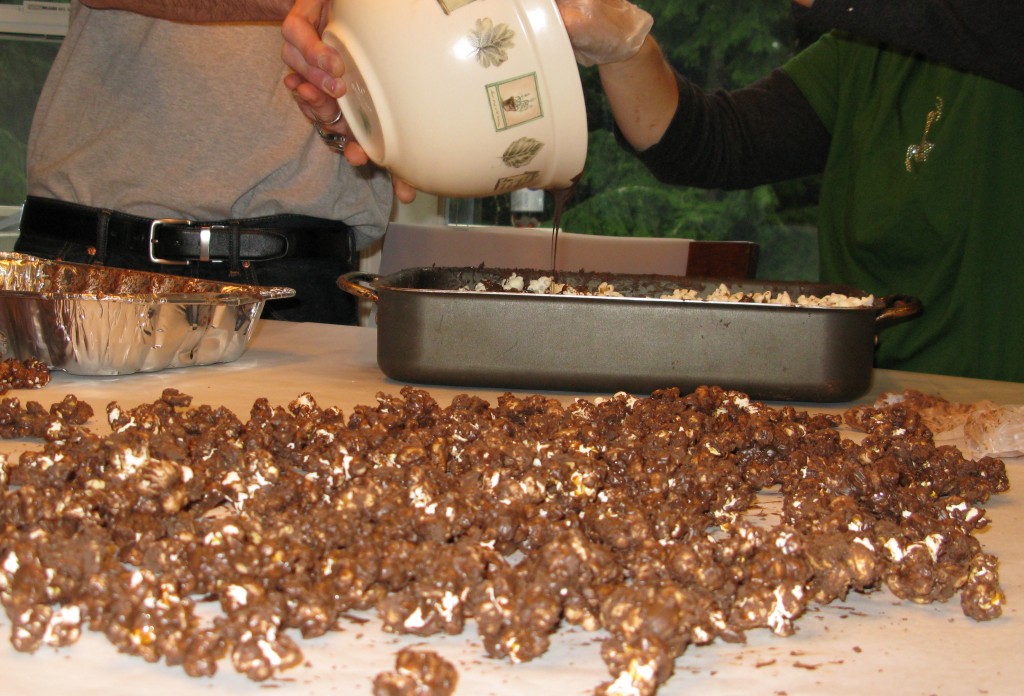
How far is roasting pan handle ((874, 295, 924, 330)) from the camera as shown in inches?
47.1

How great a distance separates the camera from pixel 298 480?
2.23ft

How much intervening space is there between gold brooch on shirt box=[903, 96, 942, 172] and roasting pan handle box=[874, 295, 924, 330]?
394 millimetres

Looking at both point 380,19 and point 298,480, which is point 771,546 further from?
point 380,19

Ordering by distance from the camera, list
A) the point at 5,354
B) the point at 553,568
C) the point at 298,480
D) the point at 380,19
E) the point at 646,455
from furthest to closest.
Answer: the point at 5,354 < the point at 380,19 < the point at 646,455 < the point at 298,480 < the point at 553,568

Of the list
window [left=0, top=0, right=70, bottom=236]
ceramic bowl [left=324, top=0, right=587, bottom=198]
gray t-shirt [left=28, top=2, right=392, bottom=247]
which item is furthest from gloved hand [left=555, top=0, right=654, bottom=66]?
window [left=0, top=0, right=70, bottom=236]

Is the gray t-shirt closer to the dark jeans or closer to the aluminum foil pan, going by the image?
the dark jeans

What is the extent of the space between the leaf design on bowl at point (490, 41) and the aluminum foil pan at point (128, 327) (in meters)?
0.47

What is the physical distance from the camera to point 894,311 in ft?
4.00

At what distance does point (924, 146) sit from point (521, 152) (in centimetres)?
90

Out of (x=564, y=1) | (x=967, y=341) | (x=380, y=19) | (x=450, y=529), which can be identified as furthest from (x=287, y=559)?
(x=967, y=341)

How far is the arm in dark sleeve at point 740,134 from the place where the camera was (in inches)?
71.8

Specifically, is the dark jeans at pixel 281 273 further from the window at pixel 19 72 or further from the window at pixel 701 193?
the window at pixel 701 193

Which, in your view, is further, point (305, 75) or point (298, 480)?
point (305, 75)

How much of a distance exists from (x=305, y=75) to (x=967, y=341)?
1098 mm
